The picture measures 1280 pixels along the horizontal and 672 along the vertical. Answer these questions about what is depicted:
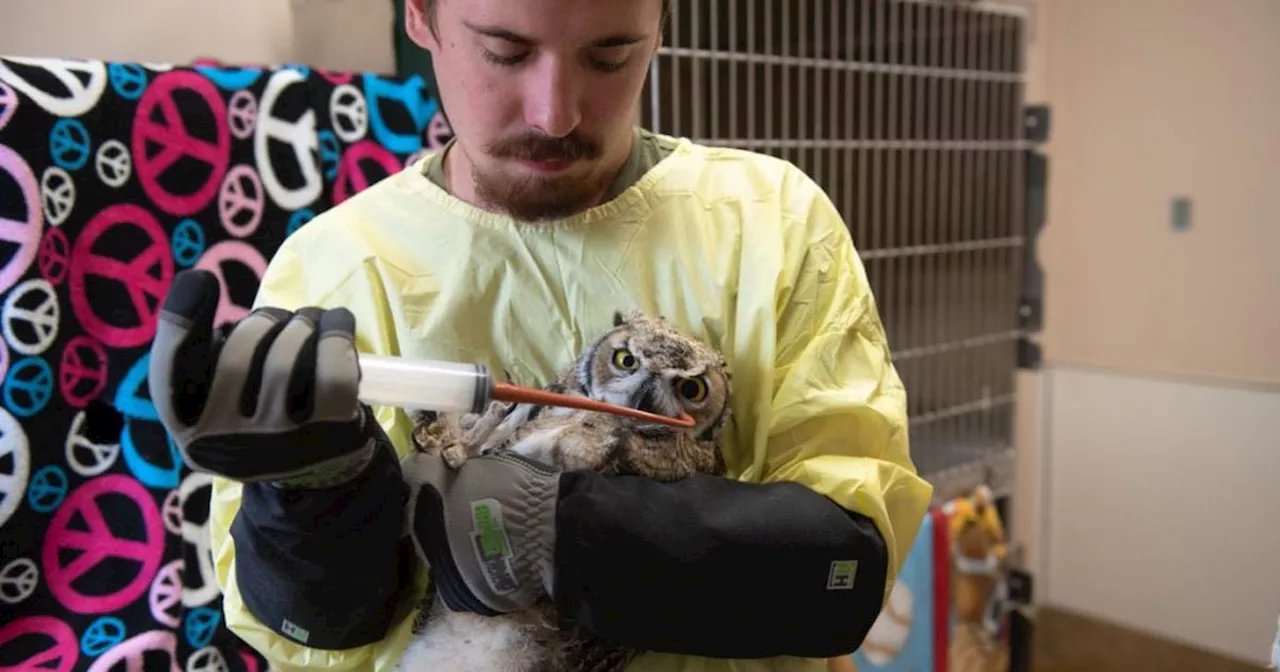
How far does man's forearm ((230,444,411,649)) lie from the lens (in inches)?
23.3

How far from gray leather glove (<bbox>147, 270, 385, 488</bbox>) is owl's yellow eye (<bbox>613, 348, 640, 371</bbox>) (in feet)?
0.68

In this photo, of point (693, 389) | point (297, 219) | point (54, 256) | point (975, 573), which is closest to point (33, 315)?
point (54, 256)

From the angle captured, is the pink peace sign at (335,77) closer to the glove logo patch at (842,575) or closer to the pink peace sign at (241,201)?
the pink peace sign at (241,201)

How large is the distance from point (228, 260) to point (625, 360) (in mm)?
595

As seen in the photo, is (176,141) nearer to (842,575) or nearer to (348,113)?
(348,113)

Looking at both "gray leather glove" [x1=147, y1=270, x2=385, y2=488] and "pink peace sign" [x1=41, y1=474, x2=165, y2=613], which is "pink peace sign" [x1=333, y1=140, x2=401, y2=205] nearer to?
"pink peace sign" [x1=41, y1=474, x2=165, y2=613]

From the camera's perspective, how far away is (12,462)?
95cm

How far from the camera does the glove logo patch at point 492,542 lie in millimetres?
629

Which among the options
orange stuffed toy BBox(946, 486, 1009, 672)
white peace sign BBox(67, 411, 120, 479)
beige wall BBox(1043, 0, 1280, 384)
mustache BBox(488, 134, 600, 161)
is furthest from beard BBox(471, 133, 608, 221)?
beige wall BBox(1043, 0, 1280, 384)

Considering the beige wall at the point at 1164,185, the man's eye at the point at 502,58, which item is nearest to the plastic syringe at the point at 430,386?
the man's eye at the point at 502,58

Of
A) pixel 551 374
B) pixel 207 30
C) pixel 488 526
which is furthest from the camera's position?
pixel 207 30

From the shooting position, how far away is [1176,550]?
6.86 feet

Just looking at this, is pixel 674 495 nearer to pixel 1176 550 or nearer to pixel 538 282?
pixel 538 282

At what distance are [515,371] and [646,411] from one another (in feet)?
0.36
